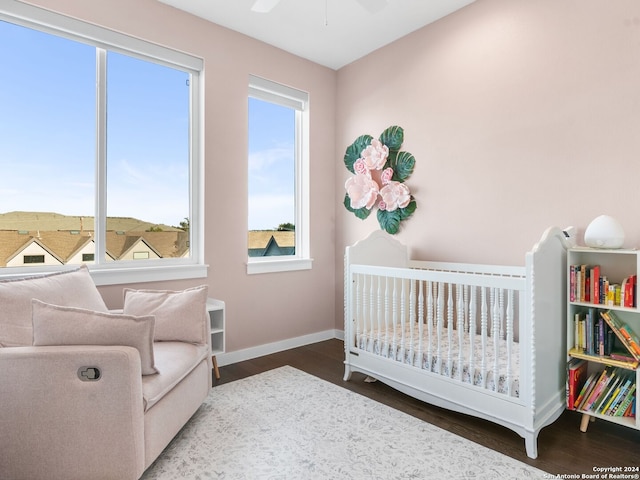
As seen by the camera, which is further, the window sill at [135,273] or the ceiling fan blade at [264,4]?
the window sill at [135,273]

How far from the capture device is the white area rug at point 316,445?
5.62 ft

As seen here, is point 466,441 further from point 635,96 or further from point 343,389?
point 635,96

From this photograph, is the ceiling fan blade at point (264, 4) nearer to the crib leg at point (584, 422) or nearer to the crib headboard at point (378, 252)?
the crib headboard at point (378, 252)

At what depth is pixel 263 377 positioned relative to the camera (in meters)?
2.84

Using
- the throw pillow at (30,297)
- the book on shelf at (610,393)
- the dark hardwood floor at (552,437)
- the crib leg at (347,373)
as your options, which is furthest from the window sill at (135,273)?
the book on shelf at (610,393)

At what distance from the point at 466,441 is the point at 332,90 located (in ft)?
10.8

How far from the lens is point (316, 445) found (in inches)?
76.0

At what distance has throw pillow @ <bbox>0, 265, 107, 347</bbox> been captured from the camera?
1708 millimetres

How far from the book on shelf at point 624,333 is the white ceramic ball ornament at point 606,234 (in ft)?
1.21

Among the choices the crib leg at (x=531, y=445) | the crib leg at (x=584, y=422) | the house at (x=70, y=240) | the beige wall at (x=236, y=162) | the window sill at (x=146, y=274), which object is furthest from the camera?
the beige wall at (x=236, y=162)

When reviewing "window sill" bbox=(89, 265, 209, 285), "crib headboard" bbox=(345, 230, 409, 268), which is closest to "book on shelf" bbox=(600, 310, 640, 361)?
"crib headboard" bbox=(345, 230, 409, 268)

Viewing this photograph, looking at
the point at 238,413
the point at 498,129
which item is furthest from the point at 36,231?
the point at 498,129

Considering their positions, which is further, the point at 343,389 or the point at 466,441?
the point at 343,389

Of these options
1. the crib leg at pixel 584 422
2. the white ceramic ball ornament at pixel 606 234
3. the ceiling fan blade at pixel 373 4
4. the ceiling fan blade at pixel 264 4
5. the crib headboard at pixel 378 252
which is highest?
the ceiling fan blade at pixel 373 4
